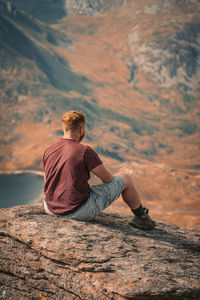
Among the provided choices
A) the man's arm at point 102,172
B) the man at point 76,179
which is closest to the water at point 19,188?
the man at point 76,179

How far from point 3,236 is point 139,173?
285 ft

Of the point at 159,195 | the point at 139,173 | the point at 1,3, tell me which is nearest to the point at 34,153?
the point at 139,173

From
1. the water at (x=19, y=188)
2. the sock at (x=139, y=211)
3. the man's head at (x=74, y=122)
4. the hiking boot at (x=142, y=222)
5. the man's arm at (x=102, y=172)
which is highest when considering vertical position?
the man's head at (x=74, y=122)

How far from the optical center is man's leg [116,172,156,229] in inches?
215

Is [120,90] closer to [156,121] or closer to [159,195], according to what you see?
[156,121]

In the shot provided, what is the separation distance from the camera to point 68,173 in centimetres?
499

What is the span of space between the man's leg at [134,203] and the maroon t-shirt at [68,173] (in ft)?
2.56

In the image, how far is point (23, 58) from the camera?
151m

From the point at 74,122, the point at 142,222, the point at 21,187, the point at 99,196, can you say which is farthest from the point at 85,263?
Answer: the point at 21,187

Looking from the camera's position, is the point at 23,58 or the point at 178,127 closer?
the point at 23,58

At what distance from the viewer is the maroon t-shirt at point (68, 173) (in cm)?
489

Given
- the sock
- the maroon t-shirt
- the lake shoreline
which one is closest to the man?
the maroon t-shirt

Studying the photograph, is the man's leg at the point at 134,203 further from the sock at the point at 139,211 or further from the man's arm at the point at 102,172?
the man's arm at the point at 102,172

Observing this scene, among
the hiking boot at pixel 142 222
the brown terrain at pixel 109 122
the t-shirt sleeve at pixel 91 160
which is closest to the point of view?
the t-shirt sleeve at pixel 91 160
